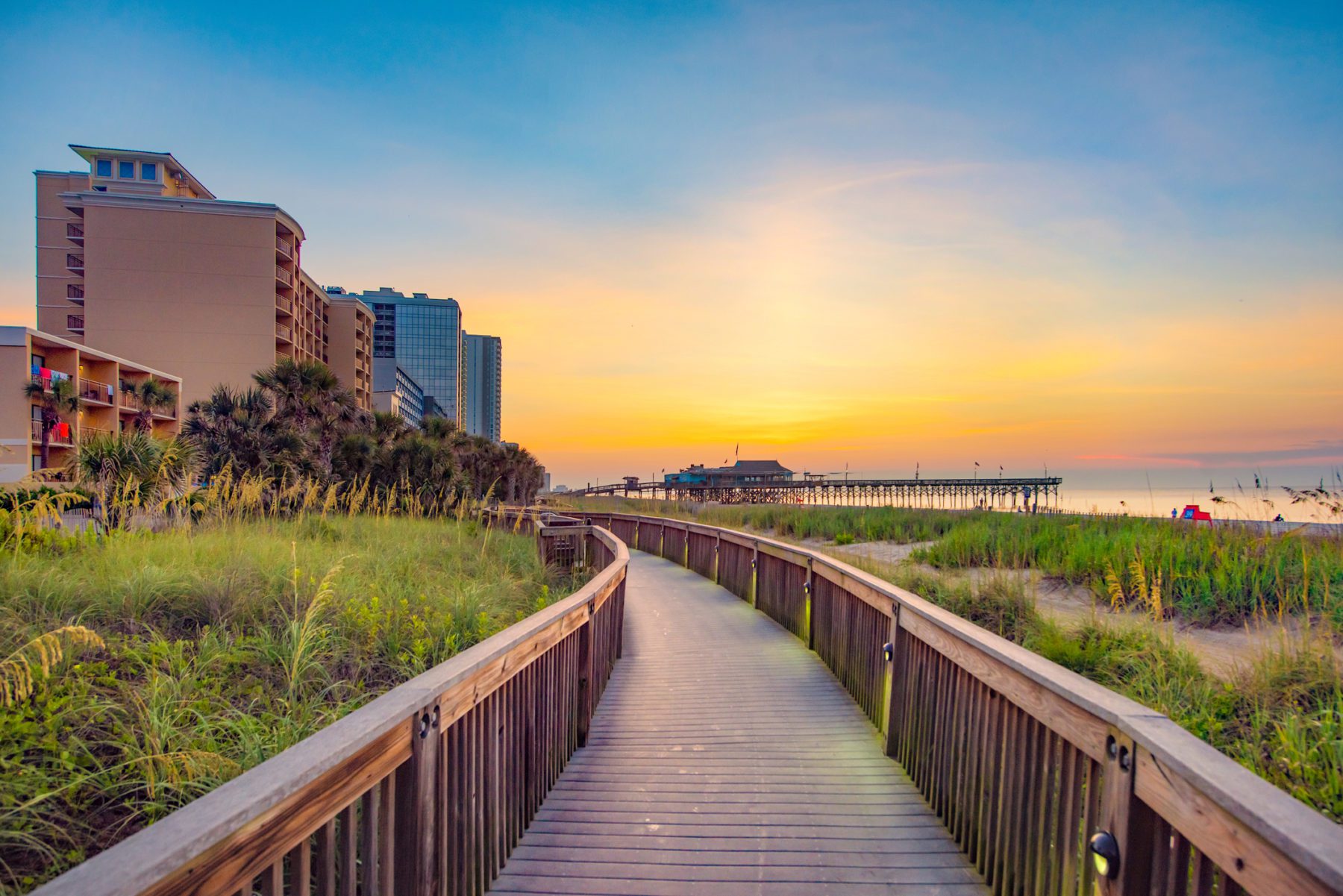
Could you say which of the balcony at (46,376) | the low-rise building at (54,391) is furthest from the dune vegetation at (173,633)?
the balcony at (46,376)

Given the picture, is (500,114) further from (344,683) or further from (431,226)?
(344,683)

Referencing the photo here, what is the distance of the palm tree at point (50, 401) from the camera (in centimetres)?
3184

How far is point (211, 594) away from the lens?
4.41 metres

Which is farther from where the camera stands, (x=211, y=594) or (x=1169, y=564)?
(x=1169, y=564)

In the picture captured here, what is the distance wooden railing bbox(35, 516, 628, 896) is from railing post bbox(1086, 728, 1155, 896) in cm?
216

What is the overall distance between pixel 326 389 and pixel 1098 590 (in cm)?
2611

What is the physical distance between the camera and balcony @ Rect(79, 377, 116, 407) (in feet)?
122

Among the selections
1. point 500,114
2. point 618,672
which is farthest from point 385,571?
point 500,114

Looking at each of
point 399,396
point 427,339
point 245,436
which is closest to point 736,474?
point 399,396

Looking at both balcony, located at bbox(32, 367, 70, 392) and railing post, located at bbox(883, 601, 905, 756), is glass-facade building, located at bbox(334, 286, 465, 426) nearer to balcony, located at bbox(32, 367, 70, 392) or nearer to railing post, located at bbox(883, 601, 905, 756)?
balcony, located at bbox(32, 367, 70, 392)

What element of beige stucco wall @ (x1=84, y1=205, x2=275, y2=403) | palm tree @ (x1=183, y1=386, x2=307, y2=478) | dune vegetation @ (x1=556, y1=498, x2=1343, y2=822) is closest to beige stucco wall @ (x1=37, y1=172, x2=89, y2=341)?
beige stucco wall @ (x1=84, y1=205, x2=275, y2=403)

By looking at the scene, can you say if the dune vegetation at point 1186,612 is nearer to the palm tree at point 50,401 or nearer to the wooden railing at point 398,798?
the wooden railing at point 398,798

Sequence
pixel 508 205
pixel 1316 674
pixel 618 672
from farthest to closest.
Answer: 1. pixel 508 205
2. pixel 618 672
3. pixel 1316 674

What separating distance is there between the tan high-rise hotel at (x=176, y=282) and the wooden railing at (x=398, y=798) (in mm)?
53613
